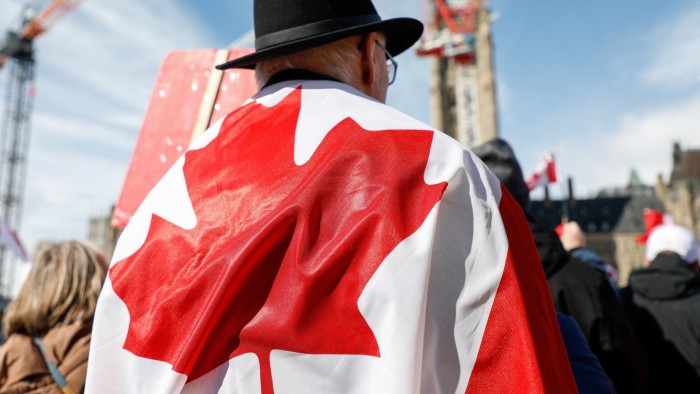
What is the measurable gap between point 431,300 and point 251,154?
614mm

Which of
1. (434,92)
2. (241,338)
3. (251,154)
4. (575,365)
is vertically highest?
(434,92)

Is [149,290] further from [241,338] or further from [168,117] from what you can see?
[168,117]

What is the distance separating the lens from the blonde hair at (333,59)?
1651mm

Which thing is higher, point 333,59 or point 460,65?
point 460,65

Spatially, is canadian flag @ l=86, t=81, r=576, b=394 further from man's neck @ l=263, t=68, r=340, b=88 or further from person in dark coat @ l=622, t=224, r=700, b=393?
person in dark coat @ l=622, t=224, r=700, b=393

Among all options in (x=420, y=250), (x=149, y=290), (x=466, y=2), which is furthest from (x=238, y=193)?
(x=466, y=2)

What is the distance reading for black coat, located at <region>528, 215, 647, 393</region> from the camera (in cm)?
248

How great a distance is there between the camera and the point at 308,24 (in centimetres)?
161

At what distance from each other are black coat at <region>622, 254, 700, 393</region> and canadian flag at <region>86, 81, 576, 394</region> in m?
2.92

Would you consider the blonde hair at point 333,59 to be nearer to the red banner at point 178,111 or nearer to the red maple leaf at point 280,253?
the red maple leaf at point 280,253

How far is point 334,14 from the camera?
1.62 m

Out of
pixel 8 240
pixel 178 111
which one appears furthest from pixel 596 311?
pixel 8 240

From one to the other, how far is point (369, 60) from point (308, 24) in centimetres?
21

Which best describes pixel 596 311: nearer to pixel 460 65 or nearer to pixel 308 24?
pixel 308 24
